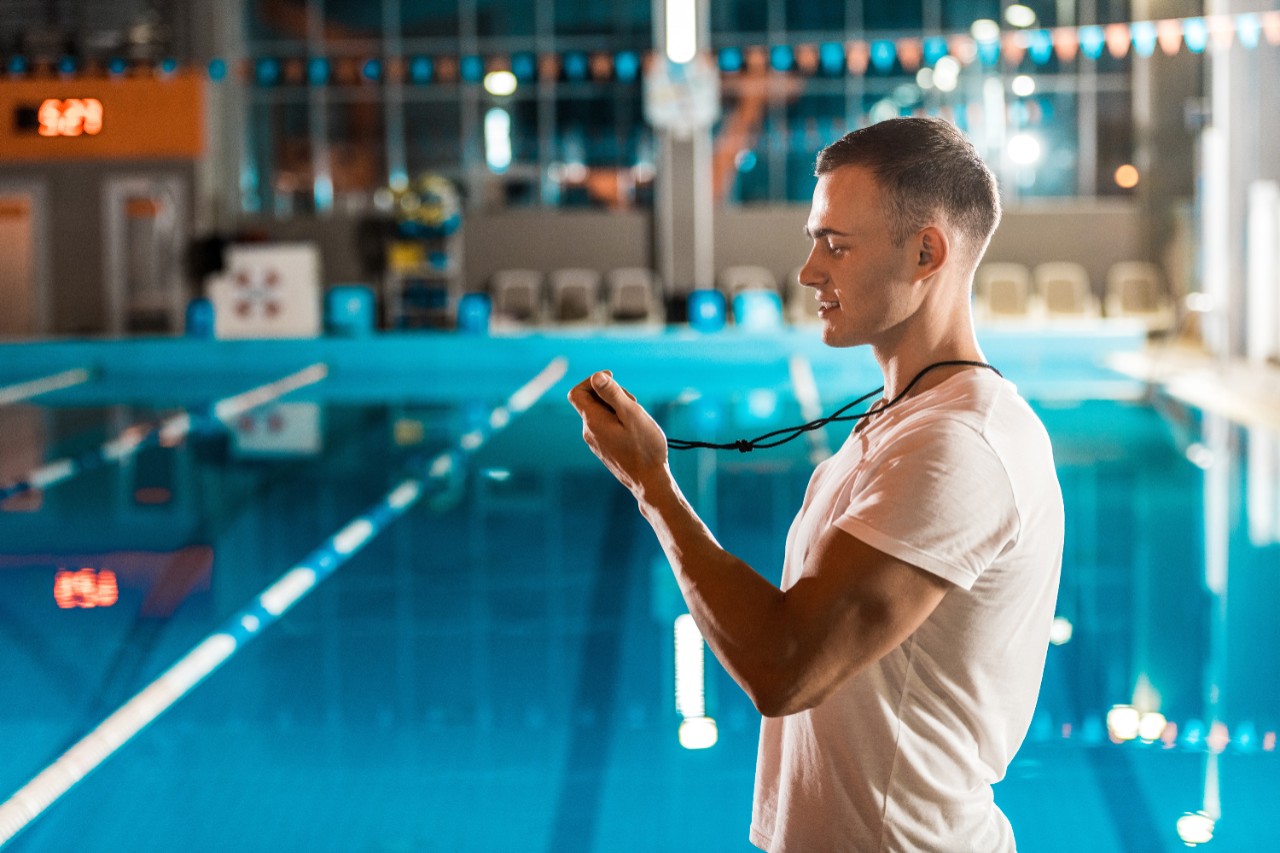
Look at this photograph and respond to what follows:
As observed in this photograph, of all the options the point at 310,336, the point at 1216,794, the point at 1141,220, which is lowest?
the point at 1216,794

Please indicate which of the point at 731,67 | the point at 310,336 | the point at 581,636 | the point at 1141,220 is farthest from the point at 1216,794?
the point at 1141,220

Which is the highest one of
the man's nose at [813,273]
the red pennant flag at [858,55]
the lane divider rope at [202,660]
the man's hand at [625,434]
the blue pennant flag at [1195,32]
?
the red pennant flag at [858,55]

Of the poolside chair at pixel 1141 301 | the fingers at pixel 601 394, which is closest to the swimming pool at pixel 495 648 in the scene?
the fingers at pixel 601 394

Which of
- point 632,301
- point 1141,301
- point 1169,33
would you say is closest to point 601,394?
point 1169,33

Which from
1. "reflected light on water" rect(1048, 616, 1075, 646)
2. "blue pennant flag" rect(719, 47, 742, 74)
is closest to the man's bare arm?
"reflected light on water" rect(1048, 616, 1075, 646)

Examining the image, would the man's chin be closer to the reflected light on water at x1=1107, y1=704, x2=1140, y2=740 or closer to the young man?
the young man

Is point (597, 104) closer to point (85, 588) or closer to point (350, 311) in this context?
point (350, 311)

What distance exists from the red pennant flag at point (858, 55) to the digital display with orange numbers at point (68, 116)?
964 centimetres

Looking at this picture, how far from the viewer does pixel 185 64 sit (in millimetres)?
18500

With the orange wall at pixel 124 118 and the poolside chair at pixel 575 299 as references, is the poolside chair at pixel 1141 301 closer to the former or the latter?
the poolside chair at pixel 575 299

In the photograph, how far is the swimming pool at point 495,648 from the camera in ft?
11.5

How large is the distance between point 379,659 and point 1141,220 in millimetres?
16316

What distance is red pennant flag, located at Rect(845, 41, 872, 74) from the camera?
52.3 feet

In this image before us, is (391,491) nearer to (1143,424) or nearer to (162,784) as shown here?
(162,784)
